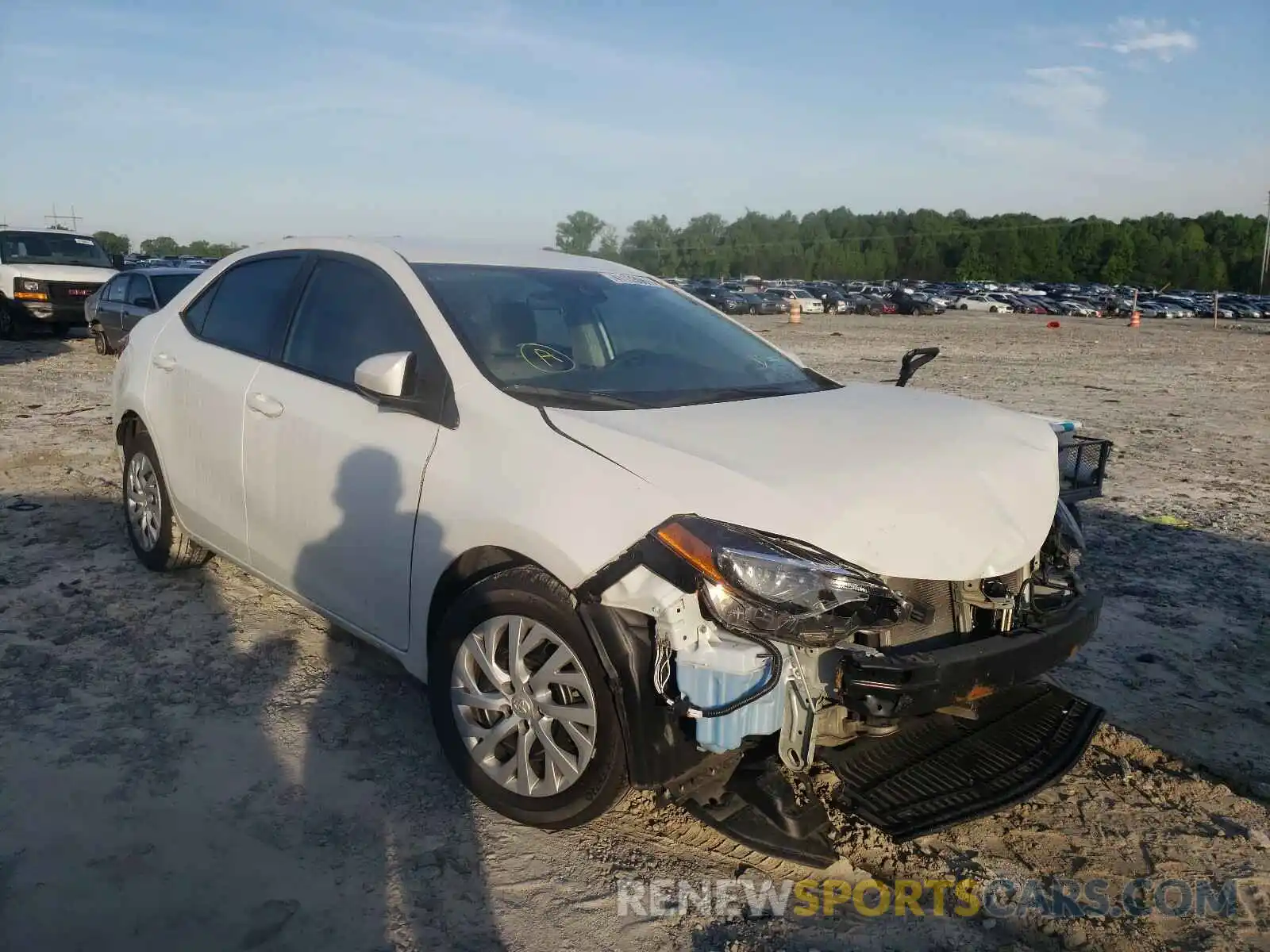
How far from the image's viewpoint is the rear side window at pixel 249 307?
4203mm

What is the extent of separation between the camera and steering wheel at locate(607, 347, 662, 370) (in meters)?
3.67

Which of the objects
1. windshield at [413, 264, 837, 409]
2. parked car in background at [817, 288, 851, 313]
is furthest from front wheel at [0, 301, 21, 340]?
parked car in background at [817, 288, 851, 313]

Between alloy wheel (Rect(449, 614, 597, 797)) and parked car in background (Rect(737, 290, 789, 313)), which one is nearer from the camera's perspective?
alloy wheel (Rect(449, 614, 597, 797))

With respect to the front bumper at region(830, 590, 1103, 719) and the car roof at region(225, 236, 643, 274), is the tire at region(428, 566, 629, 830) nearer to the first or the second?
the front bumper at region(830, 590, 1103, 719)

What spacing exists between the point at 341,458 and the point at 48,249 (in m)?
16.9

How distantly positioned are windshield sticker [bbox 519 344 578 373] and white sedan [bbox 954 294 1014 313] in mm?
62526

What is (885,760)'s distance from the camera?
9.97 ft

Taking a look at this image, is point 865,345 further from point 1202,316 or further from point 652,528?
point 1202,316

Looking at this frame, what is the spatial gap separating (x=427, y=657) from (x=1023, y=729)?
202cm

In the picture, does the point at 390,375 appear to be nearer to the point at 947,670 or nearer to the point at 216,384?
the point at 216,384

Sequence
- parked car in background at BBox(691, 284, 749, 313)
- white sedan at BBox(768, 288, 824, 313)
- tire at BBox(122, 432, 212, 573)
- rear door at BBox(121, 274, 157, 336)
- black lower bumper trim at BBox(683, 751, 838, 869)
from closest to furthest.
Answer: black lower bumper trim at BBox(683, 751, 838, 869), tire at BBox(122, 432, 212, 573), rear door at BBox(121, 274, 157, 336), parked car in background at BBox(691, 284, 749, 313), white sedan at BBox(768, 288, 824, 313)

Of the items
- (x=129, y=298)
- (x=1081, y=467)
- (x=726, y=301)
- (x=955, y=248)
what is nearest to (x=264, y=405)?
(x=1081, y=467)

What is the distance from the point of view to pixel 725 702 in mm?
2555

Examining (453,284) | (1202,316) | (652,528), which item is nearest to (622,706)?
(652,528)
